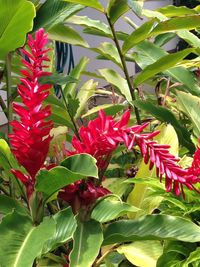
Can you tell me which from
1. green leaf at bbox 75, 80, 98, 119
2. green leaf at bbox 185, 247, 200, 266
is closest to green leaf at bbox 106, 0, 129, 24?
green leaf at bbox 75, 80, 98, 119

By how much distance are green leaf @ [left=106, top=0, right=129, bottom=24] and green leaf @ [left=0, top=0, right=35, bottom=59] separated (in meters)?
0.37

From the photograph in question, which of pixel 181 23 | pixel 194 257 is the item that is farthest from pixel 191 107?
pixel 194 257

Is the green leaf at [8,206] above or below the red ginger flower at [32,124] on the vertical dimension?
below

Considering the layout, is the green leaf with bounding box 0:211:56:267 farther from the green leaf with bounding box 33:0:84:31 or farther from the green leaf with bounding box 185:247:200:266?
the green leaf with bounding box 33:0:84:31

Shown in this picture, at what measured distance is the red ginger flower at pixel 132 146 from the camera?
66 cm

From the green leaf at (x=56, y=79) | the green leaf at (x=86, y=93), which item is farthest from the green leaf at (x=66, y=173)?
the green leaf at (x=86, y=93)

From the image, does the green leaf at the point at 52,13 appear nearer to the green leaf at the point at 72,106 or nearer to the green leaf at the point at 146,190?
the green leaf at the point at 72,106

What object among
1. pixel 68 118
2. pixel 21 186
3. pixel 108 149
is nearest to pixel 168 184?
pixel 108 149

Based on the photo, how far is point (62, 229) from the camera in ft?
2.57

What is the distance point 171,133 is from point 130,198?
6.9 inches

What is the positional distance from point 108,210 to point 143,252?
5.2 inches

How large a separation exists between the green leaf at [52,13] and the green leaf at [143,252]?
55 centimetres

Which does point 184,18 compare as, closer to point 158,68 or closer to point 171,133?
point 158,68

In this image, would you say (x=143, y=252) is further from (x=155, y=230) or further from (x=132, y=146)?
(x=132, y=146)
